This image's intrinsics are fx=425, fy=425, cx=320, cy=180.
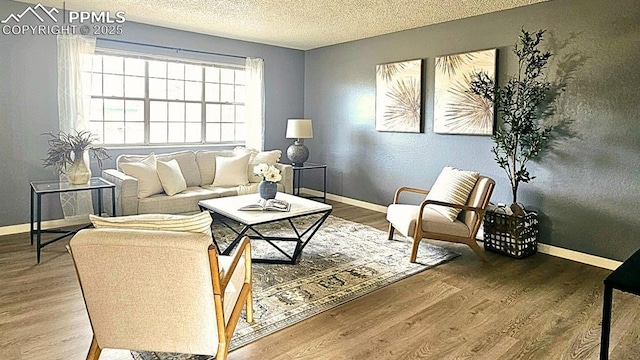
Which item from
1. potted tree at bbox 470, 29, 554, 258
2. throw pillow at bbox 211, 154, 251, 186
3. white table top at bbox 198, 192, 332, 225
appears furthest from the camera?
throw pillow at bbox 211, 154, 251, 186

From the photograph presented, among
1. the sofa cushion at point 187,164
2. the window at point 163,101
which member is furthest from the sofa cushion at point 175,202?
the window at point 163,101

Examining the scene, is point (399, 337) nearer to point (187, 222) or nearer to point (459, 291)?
point (459, 291)

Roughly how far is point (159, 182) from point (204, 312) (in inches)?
126

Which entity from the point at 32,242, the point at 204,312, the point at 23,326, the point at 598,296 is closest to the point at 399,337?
the point at 204,312

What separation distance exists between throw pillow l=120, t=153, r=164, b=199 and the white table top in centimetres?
93

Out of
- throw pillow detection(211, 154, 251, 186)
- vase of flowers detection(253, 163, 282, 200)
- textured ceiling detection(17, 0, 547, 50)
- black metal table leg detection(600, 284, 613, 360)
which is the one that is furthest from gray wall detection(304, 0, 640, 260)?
black metal table leg detection(600, 284, 613, 360)

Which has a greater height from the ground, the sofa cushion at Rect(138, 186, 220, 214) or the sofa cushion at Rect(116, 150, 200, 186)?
the sofa cushion at Rect(116, 150, 200, 186)

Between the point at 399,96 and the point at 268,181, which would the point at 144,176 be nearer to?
the point at 268,181

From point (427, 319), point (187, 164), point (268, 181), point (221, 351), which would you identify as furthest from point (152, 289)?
point (187, 164)

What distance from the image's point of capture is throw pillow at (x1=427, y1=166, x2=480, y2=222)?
395 centimetres

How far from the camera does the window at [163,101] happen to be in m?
5.20

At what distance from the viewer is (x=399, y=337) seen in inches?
98.3

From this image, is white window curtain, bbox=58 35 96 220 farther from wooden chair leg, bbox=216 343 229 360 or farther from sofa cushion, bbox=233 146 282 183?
wooden chair leg, bbox=216 343 229 360

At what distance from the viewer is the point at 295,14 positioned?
4680 mm
